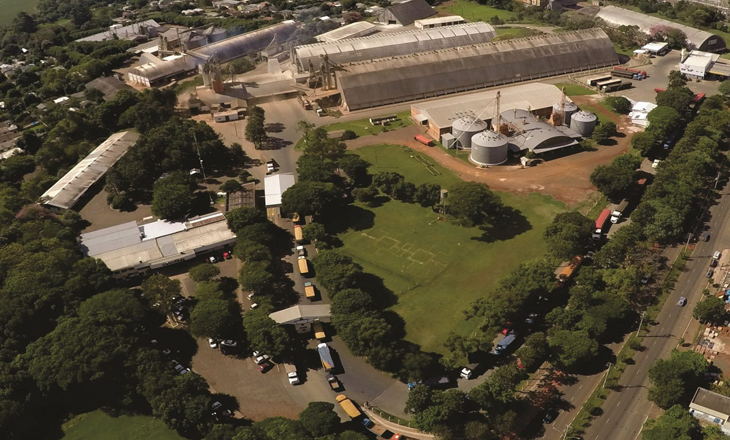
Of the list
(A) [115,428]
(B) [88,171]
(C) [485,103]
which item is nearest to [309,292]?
(A) [115,428]

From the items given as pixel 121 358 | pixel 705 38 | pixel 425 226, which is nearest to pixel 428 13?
pixel 705 38

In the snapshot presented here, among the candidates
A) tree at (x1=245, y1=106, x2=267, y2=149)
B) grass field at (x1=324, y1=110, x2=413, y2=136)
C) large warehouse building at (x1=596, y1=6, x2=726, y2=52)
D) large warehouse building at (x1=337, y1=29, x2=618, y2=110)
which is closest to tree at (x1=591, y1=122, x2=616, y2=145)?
large warehouse building at (x1=337, y1=29, x2=618, y2=110)

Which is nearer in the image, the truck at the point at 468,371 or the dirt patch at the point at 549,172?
the truck at the point at 468,371

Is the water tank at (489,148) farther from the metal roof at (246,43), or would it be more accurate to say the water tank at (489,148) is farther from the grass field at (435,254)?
the metal roof at (246,43)

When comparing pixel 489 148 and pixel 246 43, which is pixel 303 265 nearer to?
pixel 489 148

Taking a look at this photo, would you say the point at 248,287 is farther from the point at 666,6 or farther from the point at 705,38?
the point at 666,6

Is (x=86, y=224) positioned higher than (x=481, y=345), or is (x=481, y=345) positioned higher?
(x=481, y=345)

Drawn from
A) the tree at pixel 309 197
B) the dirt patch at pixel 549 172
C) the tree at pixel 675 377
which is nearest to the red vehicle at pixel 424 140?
the dirt patch at pixel 549 172

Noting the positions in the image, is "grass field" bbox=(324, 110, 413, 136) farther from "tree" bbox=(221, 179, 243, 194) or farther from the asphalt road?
the asphalt road
